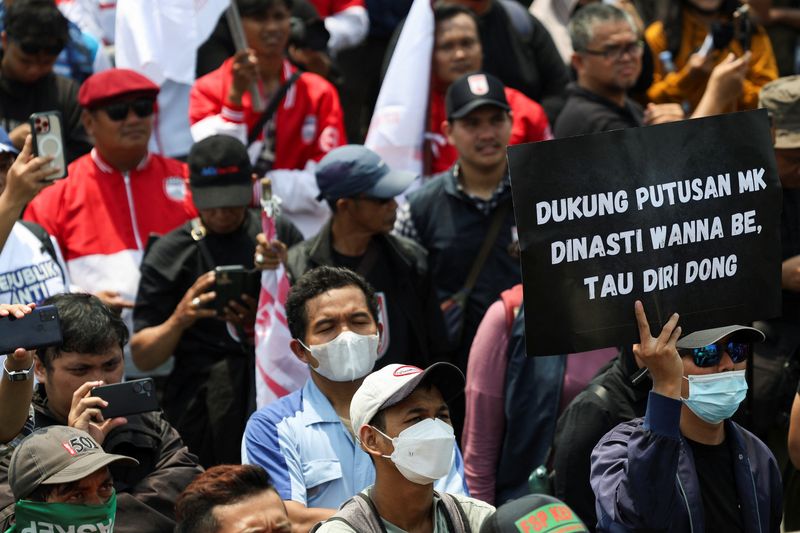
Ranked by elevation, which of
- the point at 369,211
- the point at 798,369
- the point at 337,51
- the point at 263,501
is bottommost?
the point at 798,369

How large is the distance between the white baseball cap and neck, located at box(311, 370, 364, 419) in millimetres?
825

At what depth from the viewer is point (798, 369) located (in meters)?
6.73

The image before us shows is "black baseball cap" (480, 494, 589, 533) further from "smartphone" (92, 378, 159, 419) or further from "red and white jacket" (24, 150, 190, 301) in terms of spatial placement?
"red and white jacket" (24, 150, 190, 301)

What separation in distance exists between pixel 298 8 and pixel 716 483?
5.22 meters

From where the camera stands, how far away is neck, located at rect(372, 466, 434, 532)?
14.7ft

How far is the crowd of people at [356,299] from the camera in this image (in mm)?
4602

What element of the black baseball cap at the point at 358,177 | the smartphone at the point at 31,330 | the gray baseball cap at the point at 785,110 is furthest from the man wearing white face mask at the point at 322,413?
the gray baseball cap at the point at 785,110

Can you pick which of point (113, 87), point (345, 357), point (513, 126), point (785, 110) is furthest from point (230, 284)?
point (785, 110)

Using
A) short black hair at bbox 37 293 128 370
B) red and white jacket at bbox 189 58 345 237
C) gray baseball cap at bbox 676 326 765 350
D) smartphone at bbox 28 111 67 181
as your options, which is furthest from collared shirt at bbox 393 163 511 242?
gray baseball cap at bbox 676 326 765 350

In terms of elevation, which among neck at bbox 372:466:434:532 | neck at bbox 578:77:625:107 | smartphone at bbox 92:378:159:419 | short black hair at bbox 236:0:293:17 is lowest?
neck at bbox 372:466:434:532

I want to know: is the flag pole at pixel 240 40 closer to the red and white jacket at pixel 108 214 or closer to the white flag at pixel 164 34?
the white flag at pixel 164 34

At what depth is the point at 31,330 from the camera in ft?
15.9

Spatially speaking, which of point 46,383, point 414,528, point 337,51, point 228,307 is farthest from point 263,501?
point 337,51

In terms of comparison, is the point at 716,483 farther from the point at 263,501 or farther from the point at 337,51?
the point at 337,51
